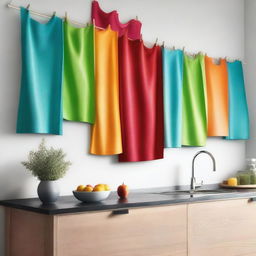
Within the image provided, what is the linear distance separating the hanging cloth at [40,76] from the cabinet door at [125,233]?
725 mm

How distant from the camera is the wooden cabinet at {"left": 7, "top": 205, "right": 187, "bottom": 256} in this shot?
253 cm

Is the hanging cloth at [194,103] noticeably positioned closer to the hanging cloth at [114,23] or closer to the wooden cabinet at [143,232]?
the hanging cloth at [114,23]

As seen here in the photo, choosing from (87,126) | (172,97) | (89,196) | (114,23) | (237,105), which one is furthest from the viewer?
(237,105)

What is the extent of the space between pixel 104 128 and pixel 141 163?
492 millimetres

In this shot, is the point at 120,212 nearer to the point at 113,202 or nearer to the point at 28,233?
the point at 113,202

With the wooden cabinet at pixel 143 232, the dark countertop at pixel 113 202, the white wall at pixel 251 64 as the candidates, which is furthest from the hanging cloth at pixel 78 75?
the white wall at pixel 251 64

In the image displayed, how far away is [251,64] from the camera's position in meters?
4.46

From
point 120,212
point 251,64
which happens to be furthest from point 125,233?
point 251,64

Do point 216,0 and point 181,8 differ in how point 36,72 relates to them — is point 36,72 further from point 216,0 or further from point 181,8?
point 216,0

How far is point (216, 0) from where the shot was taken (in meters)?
4.31

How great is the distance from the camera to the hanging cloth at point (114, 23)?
343 cm

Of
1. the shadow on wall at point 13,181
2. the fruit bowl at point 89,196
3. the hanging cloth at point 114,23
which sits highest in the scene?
the hanging cloth at point 114,23

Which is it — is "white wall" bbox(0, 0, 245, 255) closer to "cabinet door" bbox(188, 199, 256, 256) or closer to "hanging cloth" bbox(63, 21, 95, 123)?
"hanging cloth" bbox(63, 21, 95, 123)

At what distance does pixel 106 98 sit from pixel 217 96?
1205 millimetres
